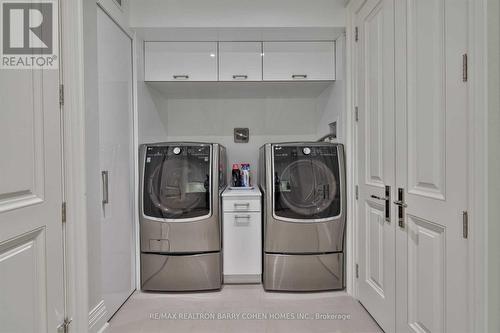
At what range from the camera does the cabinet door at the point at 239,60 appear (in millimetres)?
2553

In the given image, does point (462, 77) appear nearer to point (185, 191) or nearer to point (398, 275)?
point (398, 275)

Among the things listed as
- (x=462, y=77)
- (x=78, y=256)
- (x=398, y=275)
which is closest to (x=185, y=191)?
(x=78, y=256)

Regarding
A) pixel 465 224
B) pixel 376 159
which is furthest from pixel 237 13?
pixel 465 224

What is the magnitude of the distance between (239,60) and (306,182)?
4.25 ft

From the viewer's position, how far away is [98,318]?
179cm

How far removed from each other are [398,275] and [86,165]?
1987 millimetres

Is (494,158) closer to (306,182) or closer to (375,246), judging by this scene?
(375,246)

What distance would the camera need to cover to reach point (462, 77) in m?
1.10

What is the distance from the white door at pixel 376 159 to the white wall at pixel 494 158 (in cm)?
65

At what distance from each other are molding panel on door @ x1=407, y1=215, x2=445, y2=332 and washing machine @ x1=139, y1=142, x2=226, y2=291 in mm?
1465

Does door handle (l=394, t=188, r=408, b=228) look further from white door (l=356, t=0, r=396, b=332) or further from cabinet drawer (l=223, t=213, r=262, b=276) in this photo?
cabinet drawer (l=223, t=213, r=262, b=276)

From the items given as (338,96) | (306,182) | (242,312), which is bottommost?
(242,312)

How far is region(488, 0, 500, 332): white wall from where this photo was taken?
98cm

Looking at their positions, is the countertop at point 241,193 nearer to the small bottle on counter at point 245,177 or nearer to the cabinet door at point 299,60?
the small bottle on counter at point 245,177
